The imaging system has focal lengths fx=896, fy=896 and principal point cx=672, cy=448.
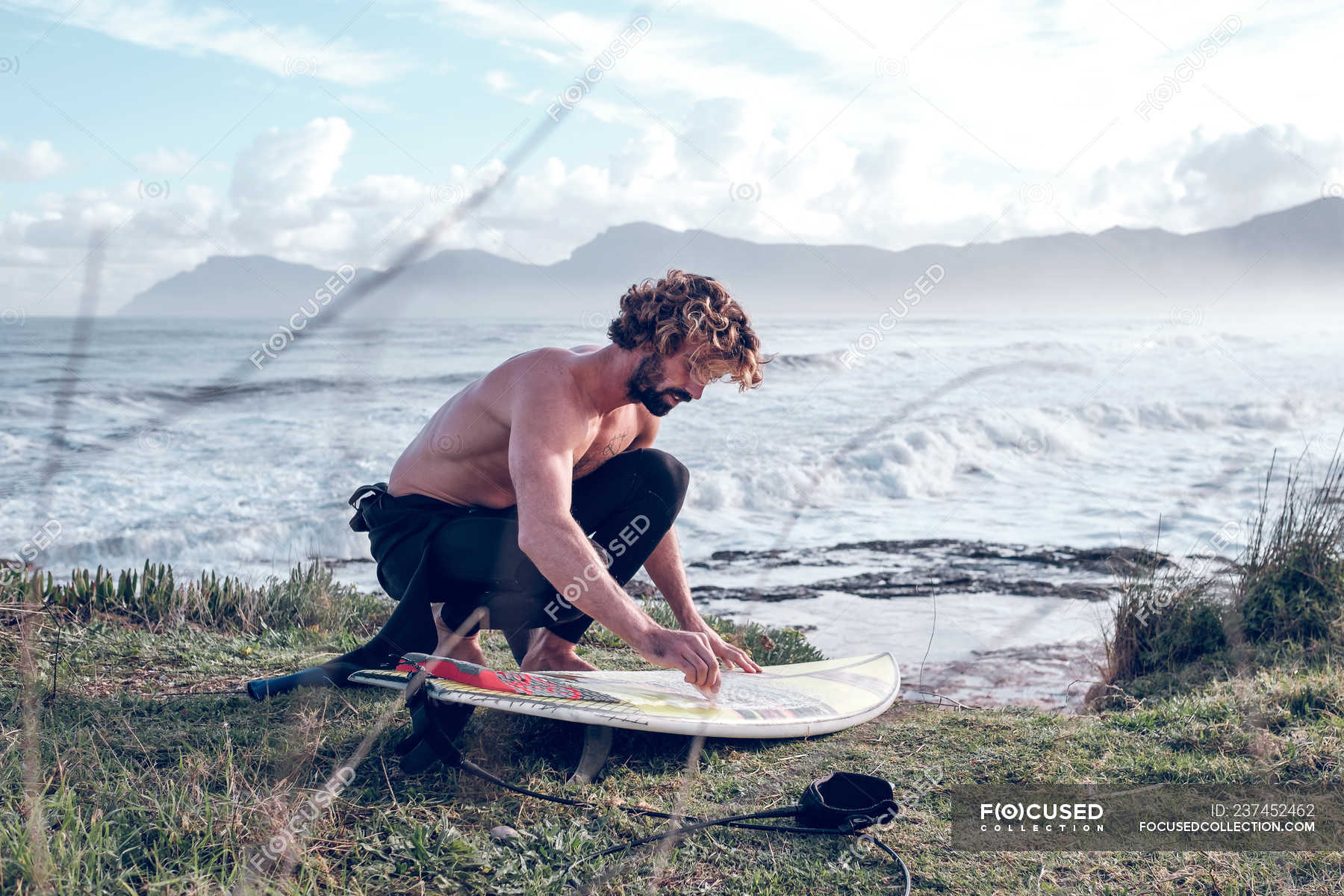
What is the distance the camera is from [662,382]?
8.64 feet

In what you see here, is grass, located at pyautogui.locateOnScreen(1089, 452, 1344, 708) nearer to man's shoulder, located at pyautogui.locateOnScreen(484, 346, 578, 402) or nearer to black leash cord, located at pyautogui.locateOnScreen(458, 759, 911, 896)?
black leash cord, located at pyautogui.locateOnScreen(458, 759, 911, 896)

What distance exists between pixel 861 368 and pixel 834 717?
63.9ft

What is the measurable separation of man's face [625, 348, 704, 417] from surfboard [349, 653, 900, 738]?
2.78 feet

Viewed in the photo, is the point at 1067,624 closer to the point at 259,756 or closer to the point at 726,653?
the point at 726,653

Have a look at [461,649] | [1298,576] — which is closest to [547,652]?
[461,649]

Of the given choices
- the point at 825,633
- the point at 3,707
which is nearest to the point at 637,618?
the point at 3,707

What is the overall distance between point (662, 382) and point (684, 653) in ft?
2.74

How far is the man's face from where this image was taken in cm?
260

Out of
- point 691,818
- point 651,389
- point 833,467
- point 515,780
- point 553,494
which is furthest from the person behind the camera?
point 833,467

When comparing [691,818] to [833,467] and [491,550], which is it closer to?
[491,550]

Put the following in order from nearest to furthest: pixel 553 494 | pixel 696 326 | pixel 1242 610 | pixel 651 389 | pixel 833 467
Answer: pixel 553 494 → pixel 696 326 → pixel 651 389 → pixel 1242 610 → pixel 833 467

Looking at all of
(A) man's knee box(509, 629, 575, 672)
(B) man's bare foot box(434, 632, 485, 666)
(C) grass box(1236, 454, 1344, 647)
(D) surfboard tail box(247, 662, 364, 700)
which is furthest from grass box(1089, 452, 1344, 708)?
(D) surfboard tail box(247, 662, 364, 700)

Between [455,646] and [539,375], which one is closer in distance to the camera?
[539,375]

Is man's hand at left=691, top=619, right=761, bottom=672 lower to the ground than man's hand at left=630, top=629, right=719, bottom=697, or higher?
lower
